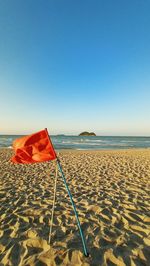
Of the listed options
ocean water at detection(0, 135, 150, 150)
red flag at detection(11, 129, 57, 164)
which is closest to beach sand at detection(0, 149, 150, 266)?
red flag at detection(11, 129, 57, 164)

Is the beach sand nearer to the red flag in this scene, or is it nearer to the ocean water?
the red flag

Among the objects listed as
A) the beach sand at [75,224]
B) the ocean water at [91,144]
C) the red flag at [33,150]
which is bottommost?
the beach sand at [75,224]

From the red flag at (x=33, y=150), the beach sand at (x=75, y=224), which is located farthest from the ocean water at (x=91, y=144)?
the red flag at (x=33, y=150)

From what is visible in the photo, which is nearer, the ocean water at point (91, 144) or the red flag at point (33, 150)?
the red flag at point (33, 150)

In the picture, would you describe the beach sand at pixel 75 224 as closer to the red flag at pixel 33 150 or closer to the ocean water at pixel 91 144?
the red flag at pixel 33 150

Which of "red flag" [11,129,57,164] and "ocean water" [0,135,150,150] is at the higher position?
"red flag" [11,129,57,164]

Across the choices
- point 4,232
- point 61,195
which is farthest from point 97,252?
point 61,195

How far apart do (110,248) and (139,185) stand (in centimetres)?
465

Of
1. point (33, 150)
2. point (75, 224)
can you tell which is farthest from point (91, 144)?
point (33, 150)

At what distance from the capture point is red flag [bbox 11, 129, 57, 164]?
3.39 metres

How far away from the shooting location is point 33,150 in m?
3.42

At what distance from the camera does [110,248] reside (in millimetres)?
3711

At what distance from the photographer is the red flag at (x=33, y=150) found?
3.39 metres

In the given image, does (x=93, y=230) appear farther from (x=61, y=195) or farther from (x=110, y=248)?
(x=61, y=195)
